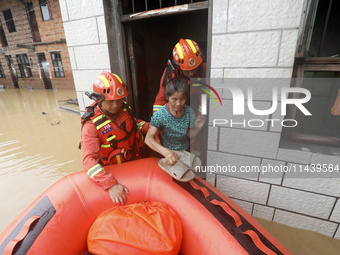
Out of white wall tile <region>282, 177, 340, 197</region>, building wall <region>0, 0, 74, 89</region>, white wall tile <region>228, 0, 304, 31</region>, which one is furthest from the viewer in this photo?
building wall <region>0, 0, 74, 89</region>

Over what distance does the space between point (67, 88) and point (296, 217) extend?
43.0ft

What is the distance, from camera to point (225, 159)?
6.14 ft

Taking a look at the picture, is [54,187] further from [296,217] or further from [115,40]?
[296,217]

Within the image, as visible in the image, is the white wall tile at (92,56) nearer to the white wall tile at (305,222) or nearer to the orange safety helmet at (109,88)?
the orange safety helmet at (109,88)

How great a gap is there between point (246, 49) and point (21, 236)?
2.12m

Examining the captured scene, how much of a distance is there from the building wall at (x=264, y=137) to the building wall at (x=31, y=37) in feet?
38.6

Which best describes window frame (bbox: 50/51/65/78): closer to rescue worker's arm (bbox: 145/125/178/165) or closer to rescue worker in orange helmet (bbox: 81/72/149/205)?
rescue worker in orange helmet (bbox: 81/72/149/205)

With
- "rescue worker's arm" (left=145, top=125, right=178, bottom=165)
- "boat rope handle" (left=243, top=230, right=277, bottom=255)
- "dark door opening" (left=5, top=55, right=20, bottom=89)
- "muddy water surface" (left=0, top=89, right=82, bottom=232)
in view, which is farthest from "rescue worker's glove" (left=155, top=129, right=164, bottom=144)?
"dark door opening" (left=5, top=55, right=20, bottom=89)

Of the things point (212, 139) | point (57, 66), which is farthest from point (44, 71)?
point (212, 139)

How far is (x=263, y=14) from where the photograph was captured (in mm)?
1394

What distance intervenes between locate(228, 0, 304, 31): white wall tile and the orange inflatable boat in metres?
1.39

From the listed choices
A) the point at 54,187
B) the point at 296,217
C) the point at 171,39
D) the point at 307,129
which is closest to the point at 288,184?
the point at 296,217

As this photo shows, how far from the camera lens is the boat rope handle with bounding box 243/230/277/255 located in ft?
3.26

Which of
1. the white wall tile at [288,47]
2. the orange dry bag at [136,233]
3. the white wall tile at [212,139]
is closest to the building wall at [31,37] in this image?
the white wall tile at [212,139]
